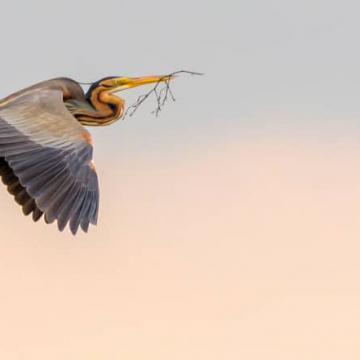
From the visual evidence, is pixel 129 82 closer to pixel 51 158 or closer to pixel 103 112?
pixel 103 112

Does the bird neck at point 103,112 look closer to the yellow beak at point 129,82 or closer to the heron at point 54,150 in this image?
the heron at point 54,150

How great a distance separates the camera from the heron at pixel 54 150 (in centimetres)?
1232

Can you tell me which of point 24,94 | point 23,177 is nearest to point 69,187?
point 23,177

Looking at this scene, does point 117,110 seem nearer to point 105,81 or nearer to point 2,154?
point 105,81

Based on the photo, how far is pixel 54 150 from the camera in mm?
12859

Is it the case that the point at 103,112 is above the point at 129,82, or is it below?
below

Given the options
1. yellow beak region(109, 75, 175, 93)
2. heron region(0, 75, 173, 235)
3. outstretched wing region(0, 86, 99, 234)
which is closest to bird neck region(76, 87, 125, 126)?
heron region(0, 75, 173, 235)

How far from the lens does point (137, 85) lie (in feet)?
47.3

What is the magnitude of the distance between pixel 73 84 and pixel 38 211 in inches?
70.4

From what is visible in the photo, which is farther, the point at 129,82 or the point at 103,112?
the point at 129,82

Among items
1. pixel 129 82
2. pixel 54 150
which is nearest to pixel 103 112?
pixel 129 82

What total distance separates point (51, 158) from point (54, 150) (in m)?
0.11

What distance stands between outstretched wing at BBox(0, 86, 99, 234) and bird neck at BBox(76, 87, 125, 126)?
55 cm

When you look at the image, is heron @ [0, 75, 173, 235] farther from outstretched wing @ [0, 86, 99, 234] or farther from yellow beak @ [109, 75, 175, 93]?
yellow beak @ [109, 75, 175, 93]
